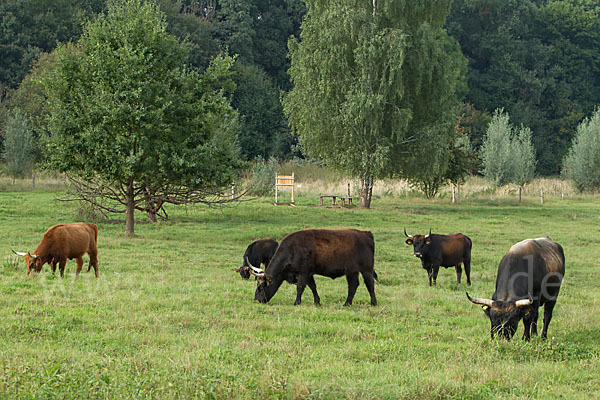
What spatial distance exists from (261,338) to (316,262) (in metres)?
2.90

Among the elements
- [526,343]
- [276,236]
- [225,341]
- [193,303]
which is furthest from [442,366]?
[276,236]

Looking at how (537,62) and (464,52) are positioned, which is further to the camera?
(464,52)

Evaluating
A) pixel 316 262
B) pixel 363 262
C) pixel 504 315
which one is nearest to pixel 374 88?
pixel 363 262

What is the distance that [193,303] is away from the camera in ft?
36.5

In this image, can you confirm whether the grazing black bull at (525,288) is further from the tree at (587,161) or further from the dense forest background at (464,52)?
the dense forest background at (464,52)

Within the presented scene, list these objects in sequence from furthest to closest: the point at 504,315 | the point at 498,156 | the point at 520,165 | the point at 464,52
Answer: the point at 464,52
the point at 520,165
the point at 498,156
the point at 504,315

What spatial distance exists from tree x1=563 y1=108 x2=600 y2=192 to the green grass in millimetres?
40622

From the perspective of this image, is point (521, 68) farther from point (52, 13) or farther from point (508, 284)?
point (508, 284)

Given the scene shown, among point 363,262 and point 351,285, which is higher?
point 363,262

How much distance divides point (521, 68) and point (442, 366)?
84337 mm

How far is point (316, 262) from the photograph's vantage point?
11.6 metres

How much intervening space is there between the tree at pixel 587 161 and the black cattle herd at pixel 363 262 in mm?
44608

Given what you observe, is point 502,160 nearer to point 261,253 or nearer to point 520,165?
point 520,165

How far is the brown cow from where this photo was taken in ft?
45.1
